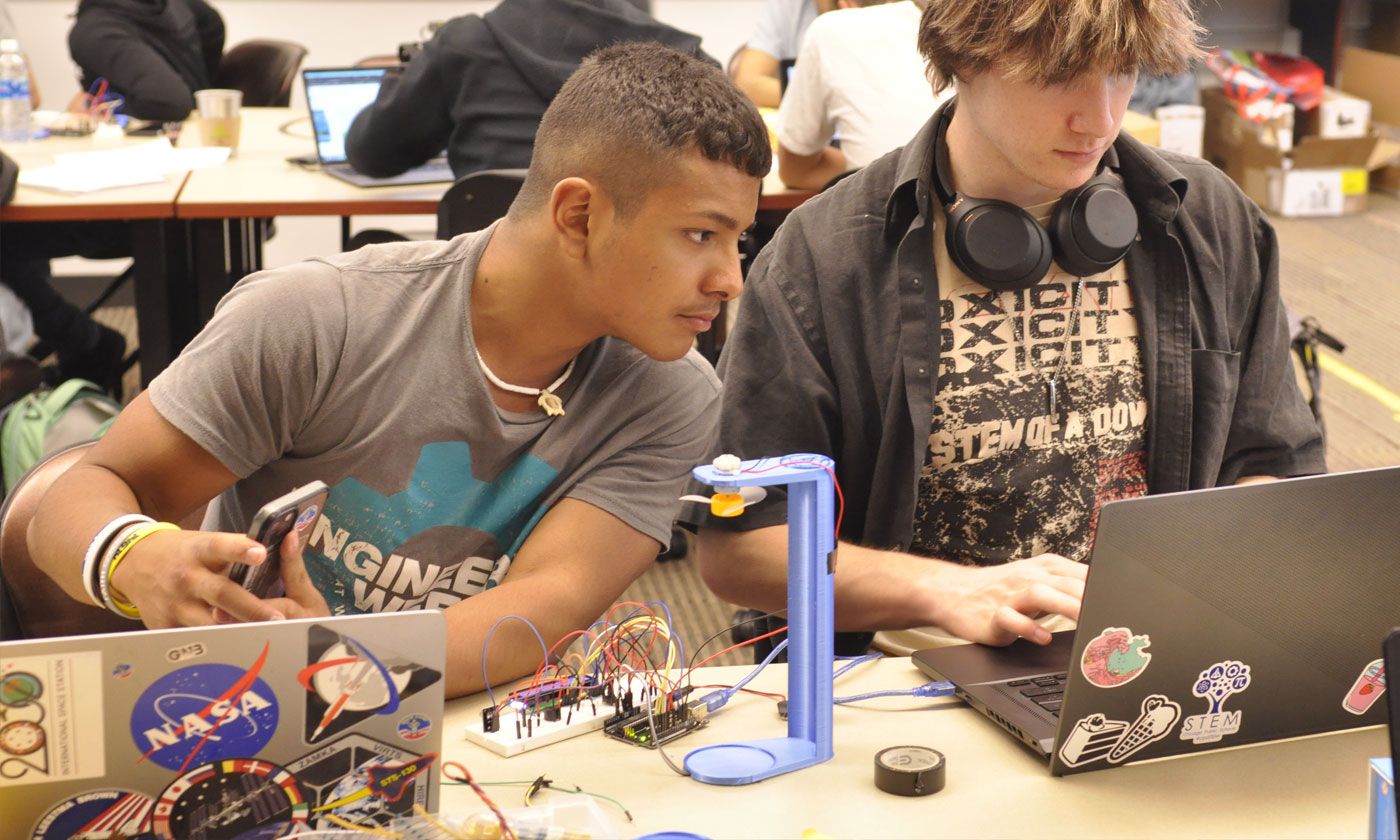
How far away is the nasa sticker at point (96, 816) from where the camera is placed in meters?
0.86

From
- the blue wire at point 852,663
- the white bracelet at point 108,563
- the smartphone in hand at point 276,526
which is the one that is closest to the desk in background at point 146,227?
the white bracelet at point 108,563

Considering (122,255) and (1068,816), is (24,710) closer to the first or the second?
(1068,816)

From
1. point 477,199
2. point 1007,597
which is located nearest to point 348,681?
point 1007,597

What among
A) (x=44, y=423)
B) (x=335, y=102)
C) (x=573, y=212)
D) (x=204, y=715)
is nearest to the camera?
(x=204, y=715)

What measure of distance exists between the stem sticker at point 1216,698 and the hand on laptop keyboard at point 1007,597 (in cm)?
14

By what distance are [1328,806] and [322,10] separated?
5.16 metres

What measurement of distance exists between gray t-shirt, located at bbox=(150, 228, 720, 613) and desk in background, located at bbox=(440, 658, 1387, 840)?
0.92 feet

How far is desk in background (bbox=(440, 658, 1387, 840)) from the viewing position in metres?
0.97

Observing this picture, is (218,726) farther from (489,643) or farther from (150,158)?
(150,158)

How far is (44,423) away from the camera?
252 centimetres

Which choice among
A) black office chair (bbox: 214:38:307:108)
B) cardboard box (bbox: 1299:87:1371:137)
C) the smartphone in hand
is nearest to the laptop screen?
black office chair (bbox: 214:38:307:108)

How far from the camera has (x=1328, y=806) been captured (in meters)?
1.00

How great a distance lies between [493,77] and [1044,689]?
1.92 m

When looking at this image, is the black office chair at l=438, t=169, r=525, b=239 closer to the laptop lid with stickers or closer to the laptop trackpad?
the laptop trackpad
